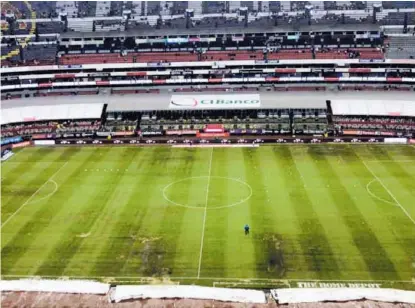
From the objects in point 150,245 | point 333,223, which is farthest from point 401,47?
point 150,245

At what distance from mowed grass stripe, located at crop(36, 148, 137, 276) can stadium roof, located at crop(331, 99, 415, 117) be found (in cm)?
3387

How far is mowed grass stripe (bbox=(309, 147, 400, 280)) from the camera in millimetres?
32828

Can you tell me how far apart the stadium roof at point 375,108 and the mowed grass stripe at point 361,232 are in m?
19.7

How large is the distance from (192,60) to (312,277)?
56.5m

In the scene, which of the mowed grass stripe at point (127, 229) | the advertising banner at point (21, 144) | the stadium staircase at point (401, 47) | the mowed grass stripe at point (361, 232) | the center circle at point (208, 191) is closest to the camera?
the mowed grass stripe at point (361, 232)

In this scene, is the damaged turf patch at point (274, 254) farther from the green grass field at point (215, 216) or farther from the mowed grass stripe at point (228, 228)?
the mowed grass stripe at point (228, 228)

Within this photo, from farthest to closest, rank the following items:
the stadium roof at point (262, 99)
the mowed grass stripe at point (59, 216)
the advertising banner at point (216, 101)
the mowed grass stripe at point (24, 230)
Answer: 1. the advertising banner at point (216, 101)
2. the stadium roof at point (262, 99)
3. the mowed grass stripe at point (24, 230)
4. the mowed grass stripe at point (59, 216)

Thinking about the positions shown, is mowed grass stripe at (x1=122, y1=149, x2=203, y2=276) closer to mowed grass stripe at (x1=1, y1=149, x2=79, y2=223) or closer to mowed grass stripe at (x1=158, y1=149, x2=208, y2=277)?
mowed grass stripe at (x1=158, y1=149, x2=208, y2=277)

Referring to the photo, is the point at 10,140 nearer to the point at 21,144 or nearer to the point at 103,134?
the point at 21,144

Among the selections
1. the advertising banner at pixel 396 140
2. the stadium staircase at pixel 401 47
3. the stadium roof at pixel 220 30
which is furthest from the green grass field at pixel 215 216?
the stadium roof at pixel 220 30

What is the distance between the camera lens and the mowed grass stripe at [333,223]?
33.1 m

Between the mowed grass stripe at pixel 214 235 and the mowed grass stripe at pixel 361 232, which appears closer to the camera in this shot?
the mowed grass stripe at pixel 361 232

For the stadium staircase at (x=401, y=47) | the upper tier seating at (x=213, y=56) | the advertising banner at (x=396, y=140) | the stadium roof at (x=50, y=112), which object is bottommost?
the advertising banner at (x=396, y=140)

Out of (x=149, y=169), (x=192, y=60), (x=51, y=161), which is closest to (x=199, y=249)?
(x=149, y=169)
